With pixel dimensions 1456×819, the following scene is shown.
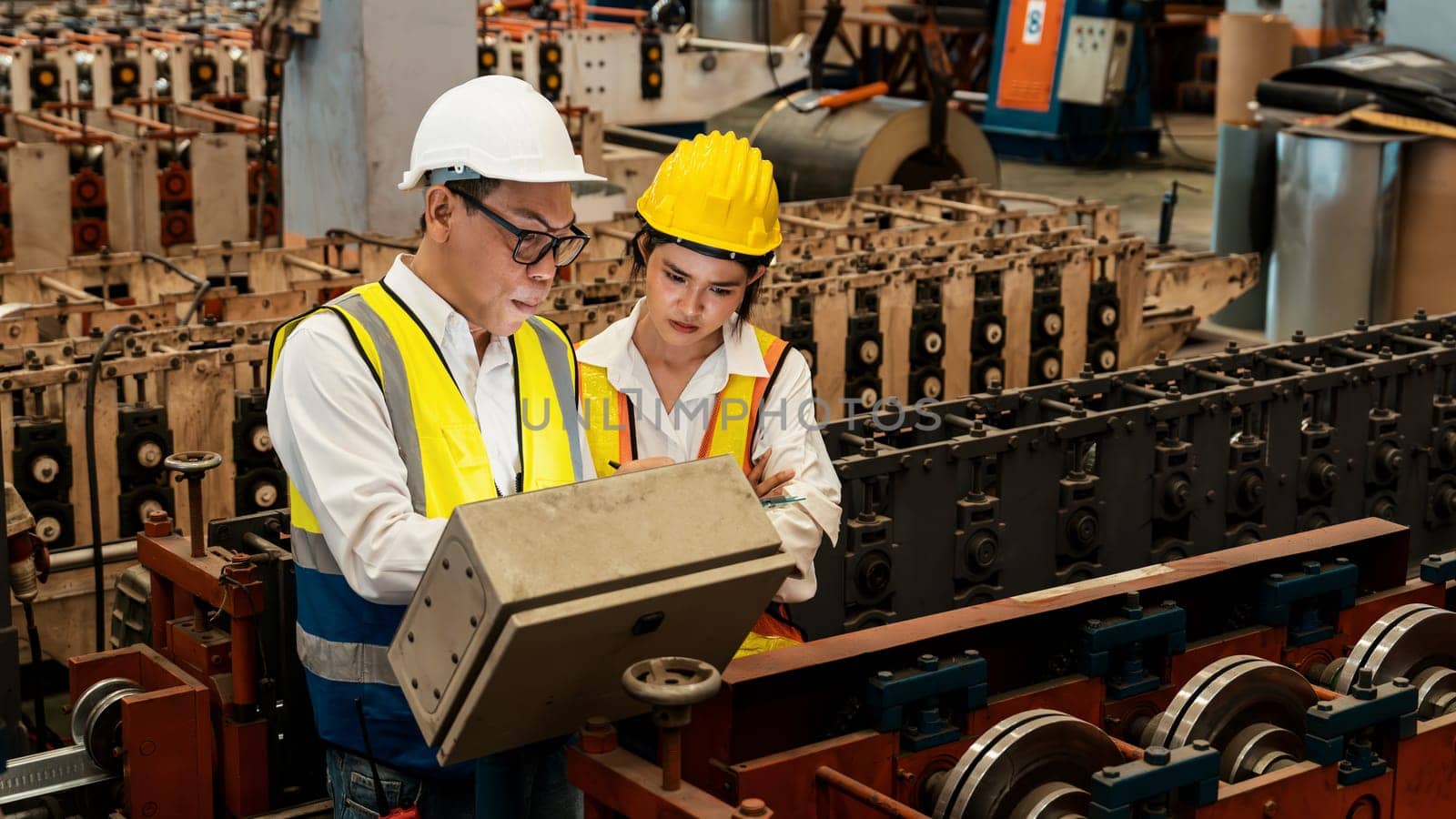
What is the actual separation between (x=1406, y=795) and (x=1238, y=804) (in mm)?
402

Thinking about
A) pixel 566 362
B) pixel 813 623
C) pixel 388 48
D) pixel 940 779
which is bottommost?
pixel 813 623

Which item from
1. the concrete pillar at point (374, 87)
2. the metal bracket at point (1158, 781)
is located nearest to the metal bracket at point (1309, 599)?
the metal bracket at point (1158, 781)

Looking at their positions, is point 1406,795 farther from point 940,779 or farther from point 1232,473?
point 1232,473

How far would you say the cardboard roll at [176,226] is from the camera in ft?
28.7

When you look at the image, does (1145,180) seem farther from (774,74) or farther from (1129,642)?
(1129,642)

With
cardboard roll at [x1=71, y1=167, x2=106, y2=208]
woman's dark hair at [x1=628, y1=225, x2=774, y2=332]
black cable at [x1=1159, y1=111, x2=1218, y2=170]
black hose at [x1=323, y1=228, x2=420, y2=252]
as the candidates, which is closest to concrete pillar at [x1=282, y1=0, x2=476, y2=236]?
black hose at [x1=323, y1=228, x2=420, y2=252]

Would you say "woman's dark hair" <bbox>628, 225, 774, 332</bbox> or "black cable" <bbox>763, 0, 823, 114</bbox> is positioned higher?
"black cable" <bbox>763, 0, 823, 114</bbox>

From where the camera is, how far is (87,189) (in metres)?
8.40

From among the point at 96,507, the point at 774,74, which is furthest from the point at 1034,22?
the point at 96,507

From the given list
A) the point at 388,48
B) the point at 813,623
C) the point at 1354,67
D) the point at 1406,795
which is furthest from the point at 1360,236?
the point at 1406,795

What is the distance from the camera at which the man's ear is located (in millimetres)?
2355

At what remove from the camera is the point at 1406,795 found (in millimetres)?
2623

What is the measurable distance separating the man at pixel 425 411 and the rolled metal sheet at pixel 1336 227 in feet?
20.9

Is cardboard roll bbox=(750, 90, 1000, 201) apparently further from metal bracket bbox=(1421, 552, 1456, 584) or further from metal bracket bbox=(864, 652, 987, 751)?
metal bracket bbox=(864, 652, 987, 751)
